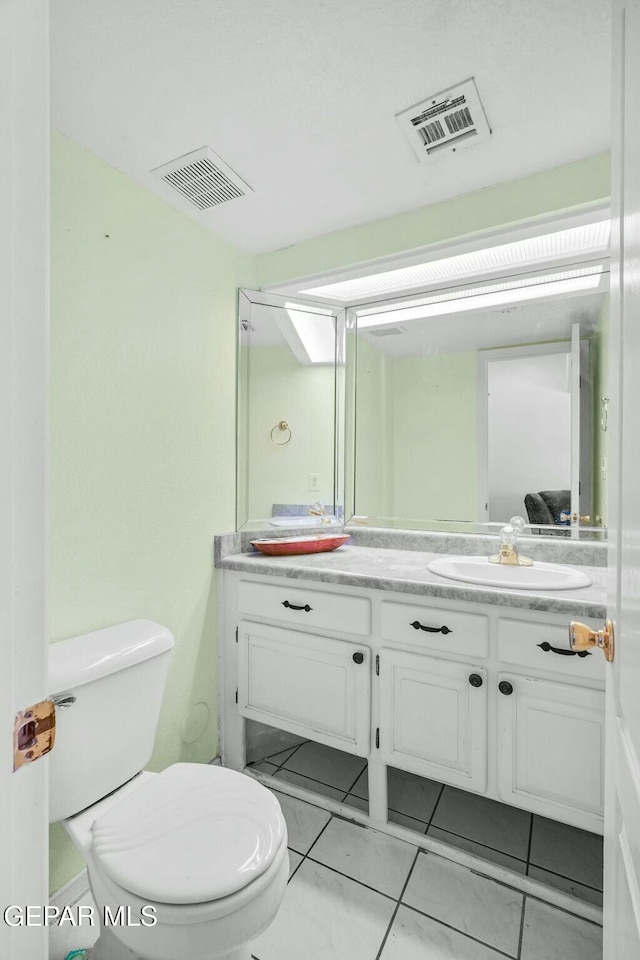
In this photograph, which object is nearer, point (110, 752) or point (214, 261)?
point (110, 752)

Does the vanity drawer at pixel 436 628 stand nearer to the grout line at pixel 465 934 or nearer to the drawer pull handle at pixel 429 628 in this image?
the drawer pull handle at pixel 429 628

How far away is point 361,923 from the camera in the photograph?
4.27 ft

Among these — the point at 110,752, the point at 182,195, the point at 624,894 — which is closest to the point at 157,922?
the point at 110,752

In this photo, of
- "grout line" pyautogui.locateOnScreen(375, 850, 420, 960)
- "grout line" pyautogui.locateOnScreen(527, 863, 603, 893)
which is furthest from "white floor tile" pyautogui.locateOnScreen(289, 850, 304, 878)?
"grout line" pyautogui.locateOnScreen(527, 863, 603, 893)

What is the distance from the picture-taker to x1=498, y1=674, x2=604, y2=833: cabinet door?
1.28 m

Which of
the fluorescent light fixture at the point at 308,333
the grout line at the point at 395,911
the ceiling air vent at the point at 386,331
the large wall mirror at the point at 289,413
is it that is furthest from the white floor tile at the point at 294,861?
the ceiling air vent at the point at 386,331

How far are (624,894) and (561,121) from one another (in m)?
1.79

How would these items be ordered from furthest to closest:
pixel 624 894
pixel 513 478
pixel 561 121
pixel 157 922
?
pixel 513 478 → pixel 561 121 → pixel 157 922 → pixel 624 894

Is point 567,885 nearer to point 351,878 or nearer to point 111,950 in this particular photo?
point 351,878

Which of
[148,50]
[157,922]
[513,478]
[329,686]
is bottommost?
[157,922]

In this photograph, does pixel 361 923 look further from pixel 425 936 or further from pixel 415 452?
pixel 415 452

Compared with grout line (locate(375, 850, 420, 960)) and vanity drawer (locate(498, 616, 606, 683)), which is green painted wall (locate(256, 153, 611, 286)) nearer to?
vanity drawer (locate(498, 616, 606, 683))

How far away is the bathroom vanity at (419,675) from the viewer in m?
1.31

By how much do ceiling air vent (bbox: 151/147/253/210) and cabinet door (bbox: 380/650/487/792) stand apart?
66.4 inches
